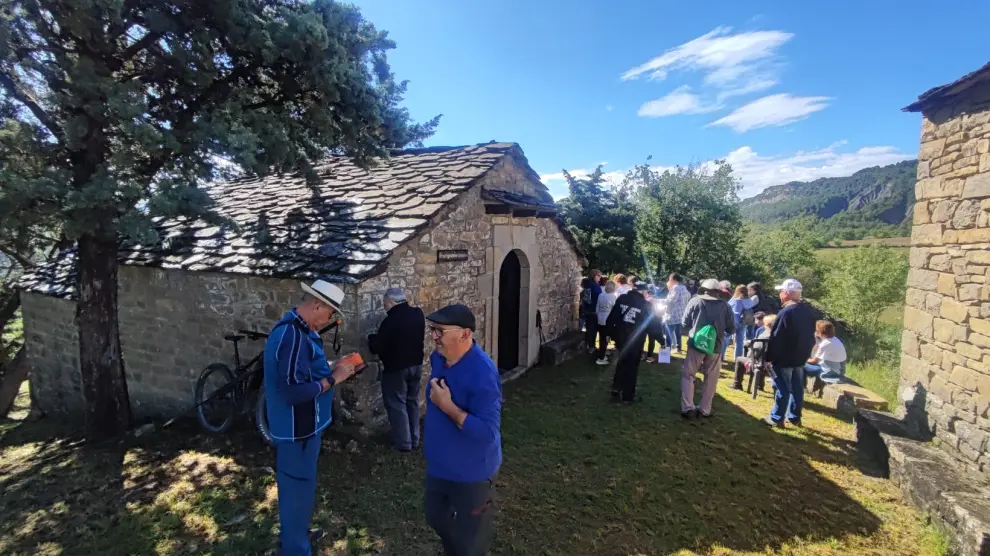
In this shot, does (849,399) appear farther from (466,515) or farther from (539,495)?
(466,515)

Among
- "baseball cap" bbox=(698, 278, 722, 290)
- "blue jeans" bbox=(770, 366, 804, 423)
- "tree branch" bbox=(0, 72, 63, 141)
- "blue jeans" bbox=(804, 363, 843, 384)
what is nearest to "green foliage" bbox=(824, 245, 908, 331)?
"blue jeans" bbox=(804, 363, 843, 384)

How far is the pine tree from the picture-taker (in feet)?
15.0

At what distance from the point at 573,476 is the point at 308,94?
18.8 feet

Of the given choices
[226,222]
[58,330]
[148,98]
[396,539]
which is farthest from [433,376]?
[58,330]

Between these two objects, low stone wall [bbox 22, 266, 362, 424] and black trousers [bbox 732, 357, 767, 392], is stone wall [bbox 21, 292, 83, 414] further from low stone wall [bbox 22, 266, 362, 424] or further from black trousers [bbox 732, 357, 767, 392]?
black trousers [bbox 732, 357, 767, 392]

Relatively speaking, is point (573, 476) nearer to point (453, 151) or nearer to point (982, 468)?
point (982, 468)

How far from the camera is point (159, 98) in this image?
5.56 meters

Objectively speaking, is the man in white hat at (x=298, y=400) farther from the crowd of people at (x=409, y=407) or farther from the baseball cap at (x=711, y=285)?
the baseball cap at (x=711, y=285)

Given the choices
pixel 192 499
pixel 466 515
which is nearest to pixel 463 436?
pixel 466 515

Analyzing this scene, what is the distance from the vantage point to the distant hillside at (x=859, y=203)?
55562 millimetres

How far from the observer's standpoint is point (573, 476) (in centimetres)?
490

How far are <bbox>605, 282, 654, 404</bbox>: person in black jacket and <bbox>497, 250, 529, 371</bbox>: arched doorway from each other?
1.94 meters

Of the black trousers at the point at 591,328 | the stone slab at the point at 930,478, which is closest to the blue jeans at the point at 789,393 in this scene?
the stone slab at the point at 930,478

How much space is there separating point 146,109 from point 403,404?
4.11 m
